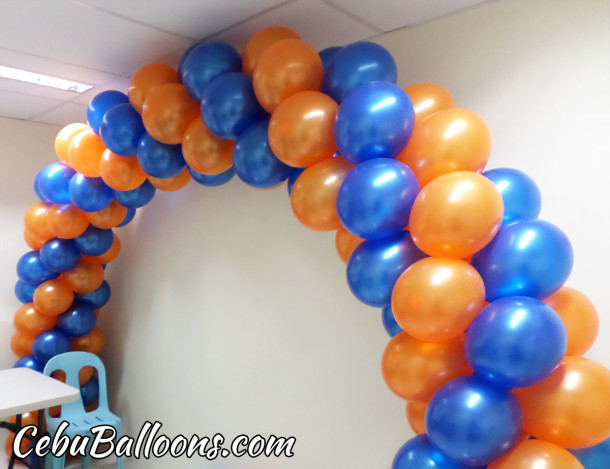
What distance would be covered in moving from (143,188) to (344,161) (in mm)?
1363

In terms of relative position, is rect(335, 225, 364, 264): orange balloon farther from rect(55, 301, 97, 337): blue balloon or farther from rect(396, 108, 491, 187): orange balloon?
rect(55, 301, 97, 337): blue balloon

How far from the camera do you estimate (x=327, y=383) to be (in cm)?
217

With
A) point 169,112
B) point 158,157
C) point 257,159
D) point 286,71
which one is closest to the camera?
point 286,71

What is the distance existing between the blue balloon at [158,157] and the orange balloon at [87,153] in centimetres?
47

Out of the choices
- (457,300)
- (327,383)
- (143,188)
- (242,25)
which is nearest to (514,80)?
(457,300)

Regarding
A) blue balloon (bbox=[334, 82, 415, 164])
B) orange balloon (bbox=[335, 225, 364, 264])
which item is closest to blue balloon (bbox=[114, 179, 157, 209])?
orange balloon (bbox=[335, 225, 364, 264])

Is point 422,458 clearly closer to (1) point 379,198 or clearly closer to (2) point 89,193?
(1) point 379,198

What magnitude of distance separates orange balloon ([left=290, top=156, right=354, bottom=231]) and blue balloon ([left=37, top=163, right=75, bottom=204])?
69.4 inches

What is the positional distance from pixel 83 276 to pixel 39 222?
393mm

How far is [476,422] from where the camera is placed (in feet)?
3.57

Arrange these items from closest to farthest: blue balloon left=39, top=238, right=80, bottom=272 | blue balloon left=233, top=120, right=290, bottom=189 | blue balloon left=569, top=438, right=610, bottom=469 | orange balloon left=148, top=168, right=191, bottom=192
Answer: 1. blue balloon left=569, top=438, right=610, bottom=469
2. blue balloon left=233, top=120, right=290, bottom=189
3. orange balloon left=148, top=168, right=191, bottom=192
4. blue balloon left=39, top=238, right=80, bottom=272

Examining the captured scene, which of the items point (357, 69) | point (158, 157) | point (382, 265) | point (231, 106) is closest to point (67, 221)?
point (158, 157)

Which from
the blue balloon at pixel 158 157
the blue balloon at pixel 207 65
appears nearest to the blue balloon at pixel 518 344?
the blue balloon at pixel 207 65

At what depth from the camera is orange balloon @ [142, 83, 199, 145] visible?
6.43 ft
